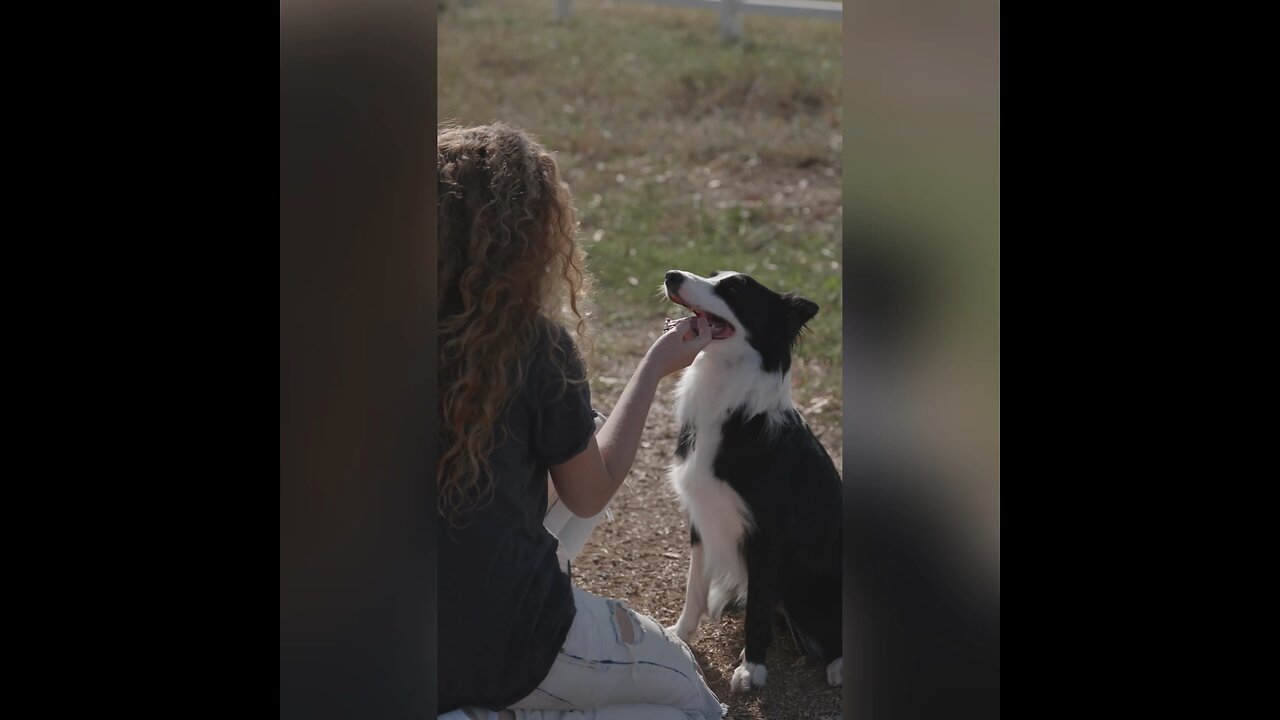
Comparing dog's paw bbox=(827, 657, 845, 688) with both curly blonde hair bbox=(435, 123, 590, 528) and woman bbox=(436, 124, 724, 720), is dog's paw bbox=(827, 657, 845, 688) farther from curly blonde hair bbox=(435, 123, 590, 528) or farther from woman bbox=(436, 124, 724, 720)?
curly blonde hair bbox=(435, 123, 590, 528)

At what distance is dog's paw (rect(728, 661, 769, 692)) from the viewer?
3615 millimetres

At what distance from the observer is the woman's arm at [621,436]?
2.80 meters

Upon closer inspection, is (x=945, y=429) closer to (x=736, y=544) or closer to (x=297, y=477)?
(x=297, y=477)

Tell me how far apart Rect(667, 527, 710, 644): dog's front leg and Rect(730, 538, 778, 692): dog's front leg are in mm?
194

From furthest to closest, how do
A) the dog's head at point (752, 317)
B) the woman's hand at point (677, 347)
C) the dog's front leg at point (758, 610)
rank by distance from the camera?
the dog's front leg at point (758, 610)
the dog's head at point (752, 317)
the woman's hand at point (677, 347)

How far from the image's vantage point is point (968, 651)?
7.50 feet

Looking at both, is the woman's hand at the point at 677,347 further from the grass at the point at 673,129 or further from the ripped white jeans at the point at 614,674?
the grass at the point at 673,129

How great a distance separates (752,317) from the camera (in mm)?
3520

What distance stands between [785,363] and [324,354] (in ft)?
5.63

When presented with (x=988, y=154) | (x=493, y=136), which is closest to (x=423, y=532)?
(x=493, y=136)

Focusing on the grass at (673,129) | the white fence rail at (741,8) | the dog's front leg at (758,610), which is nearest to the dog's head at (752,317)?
the dog's front leg at (758,610)

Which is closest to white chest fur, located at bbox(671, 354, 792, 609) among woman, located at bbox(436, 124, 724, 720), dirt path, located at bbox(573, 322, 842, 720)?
dirt path, located at bbox(573, 322, 842, 720)

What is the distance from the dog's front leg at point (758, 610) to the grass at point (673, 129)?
2.26 metres

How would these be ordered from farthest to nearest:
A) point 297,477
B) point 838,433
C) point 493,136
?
point 838,433
point 493,136
point 297,477
